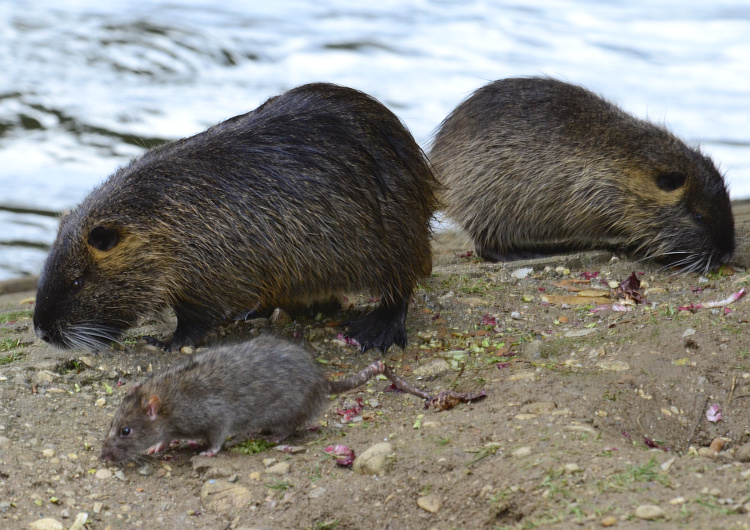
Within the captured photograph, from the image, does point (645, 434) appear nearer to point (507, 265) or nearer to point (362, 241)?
point (362, 241)

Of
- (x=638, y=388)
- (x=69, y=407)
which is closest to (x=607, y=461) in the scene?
(x=638, y=388)

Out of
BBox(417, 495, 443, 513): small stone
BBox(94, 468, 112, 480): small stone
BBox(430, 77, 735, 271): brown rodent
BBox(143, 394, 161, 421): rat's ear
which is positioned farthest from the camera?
BBox(430, 77, 735, 271): brown rodent

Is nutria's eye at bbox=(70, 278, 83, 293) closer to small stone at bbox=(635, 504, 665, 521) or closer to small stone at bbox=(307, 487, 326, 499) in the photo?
small stone at bbox=(307, 487, 326, 499)

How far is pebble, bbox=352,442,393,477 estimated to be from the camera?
12.4ft

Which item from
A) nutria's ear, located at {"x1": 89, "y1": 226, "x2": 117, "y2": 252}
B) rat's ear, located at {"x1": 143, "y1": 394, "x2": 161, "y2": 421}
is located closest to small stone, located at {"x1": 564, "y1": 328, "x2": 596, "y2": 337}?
rat's ear, located at {"x1": 143, "y1": 394, "x2": 161, "y2": 421}

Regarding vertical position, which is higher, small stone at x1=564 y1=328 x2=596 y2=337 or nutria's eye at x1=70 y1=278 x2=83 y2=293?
nutria's eye at x1=70 y1=278 x2=83 y2=293

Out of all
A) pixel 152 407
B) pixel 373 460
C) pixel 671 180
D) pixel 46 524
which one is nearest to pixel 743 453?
pixel 373 460

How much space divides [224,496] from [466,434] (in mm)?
1035

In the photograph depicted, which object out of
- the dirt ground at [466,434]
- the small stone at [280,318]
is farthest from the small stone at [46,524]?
the small stone at [280,318]

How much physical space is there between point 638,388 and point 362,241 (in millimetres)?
1688

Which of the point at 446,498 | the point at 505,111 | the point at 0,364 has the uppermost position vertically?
the point at 505,111

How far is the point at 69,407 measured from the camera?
446 centimetres

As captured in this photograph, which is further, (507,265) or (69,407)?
(507,265)

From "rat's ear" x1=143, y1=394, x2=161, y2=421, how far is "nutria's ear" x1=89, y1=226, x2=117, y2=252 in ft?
3.79
